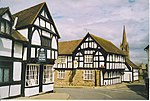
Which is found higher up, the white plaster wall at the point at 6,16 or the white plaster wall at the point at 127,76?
the white plaster wall at the point at 6,16

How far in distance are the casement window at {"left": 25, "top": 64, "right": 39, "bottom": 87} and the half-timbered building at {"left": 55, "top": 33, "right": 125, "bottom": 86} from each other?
9.01 feet

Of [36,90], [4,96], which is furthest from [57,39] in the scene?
[4,96]

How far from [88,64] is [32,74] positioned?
12.8 ft

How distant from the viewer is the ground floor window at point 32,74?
19.7ft

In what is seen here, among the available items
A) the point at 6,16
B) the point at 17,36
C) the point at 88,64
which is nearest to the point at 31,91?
the point at 17,36

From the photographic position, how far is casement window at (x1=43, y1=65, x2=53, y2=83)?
6660 millimetres

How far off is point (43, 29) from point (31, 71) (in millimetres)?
1214

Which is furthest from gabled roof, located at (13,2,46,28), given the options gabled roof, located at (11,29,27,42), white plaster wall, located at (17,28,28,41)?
gabled roof, located at (11,29,27,42)

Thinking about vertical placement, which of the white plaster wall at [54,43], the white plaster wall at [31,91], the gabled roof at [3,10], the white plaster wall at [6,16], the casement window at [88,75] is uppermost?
the gabled roof at [3,10]

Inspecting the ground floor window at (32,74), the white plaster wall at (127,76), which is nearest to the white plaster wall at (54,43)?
the ground floor window at (32,74)

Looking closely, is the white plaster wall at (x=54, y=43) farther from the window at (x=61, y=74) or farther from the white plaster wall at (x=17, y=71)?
the window at (x=61, y=74)

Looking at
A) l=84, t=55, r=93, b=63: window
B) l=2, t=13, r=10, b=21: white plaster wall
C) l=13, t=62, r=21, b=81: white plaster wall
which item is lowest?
l=13, t=62, r=21, b=81: white plaster wall

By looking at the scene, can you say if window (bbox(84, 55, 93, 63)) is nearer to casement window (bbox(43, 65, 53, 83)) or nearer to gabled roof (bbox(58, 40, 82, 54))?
gabled roof (bbox(58, 40, 82, 54))

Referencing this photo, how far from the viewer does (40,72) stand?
6469 mm
